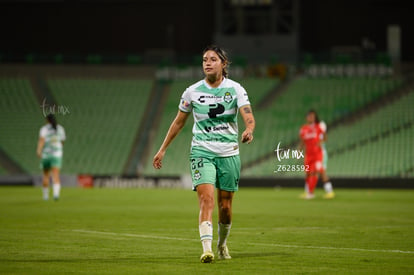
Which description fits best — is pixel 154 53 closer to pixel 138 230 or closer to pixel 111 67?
pixel 111 67

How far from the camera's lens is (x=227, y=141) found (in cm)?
1119

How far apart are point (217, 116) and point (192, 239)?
11.5 feet

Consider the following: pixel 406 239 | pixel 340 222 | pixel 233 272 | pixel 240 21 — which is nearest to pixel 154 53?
pixel 240 21

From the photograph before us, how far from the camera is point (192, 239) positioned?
46.1ft

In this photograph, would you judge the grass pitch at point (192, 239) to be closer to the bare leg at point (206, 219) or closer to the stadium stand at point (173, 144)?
the bare leg at point (206, 219)

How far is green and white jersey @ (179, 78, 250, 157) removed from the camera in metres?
11.1

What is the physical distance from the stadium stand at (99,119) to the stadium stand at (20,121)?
1.37m

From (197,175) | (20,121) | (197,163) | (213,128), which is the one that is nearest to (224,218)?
(197,175)

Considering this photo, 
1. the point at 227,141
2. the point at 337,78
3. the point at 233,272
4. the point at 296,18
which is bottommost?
the point at 233,272

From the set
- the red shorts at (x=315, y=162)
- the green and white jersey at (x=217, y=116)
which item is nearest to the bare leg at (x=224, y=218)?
the green and white jersey at (x=217, y=116)

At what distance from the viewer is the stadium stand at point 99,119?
4262 centimetres

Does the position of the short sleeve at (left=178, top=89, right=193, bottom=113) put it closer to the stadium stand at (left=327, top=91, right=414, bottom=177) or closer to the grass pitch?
the grass pitch

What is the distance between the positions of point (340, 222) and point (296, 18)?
98.4 ft

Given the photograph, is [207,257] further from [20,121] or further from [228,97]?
[20,121]
